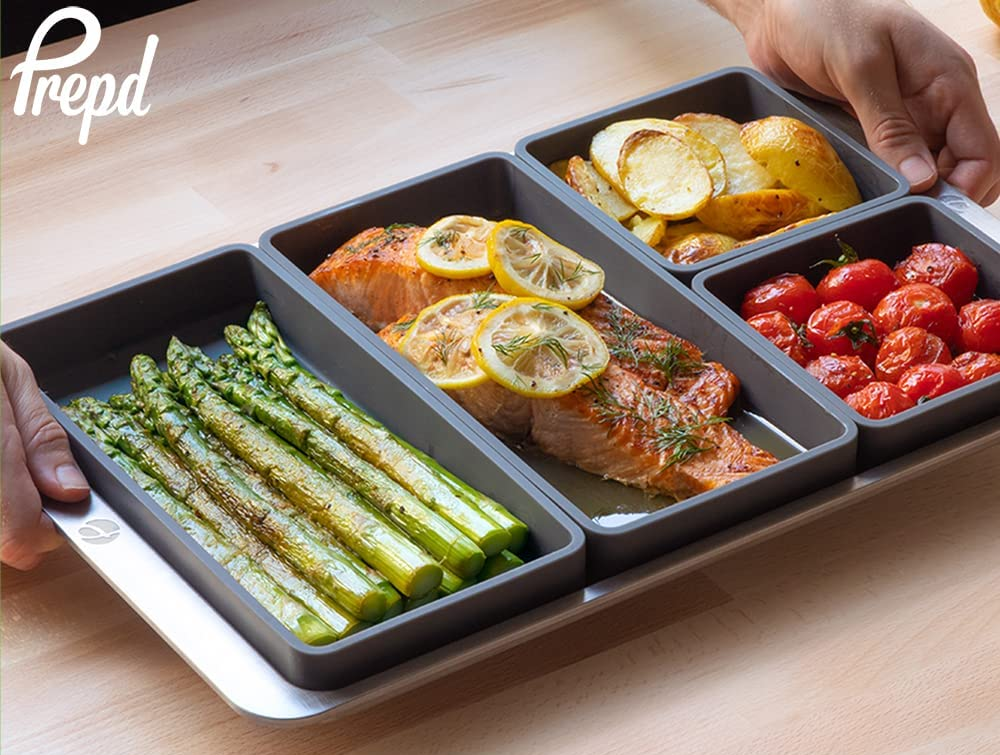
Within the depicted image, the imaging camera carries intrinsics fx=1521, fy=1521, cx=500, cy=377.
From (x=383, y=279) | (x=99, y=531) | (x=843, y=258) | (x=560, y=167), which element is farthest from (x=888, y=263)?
(x=99, y=531)

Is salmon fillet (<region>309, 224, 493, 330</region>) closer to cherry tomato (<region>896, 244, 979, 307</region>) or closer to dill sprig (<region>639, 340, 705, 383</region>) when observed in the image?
dill sprig (<region>639, 340, 705, 383</region>)

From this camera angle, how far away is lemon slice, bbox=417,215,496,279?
84.2 inches

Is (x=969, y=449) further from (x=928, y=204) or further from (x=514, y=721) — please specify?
(x=514, y=721)

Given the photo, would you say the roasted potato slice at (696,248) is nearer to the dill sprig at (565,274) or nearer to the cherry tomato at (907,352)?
the dill sprig at (565,274)

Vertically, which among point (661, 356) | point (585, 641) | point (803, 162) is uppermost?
point (803, 162)

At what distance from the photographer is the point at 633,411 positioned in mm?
1957

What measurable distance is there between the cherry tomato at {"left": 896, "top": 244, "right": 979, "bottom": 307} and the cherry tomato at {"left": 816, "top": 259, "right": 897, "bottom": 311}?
4 centimetres

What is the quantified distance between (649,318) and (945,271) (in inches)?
16.5

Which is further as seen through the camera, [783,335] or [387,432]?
[783,335]

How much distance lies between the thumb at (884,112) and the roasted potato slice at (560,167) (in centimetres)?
47

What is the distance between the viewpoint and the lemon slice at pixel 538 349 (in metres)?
1.94

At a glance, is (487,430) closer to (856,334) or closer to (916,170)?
(856,334)

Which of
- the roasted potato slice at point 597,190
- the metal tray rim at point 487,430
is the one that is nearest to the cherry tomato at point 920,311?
the metal tray rim at point 487,430

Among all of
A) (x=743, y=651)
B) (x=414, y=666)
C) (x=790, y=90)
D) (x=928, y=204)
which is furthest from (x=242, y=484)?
(x=790, y=90)
